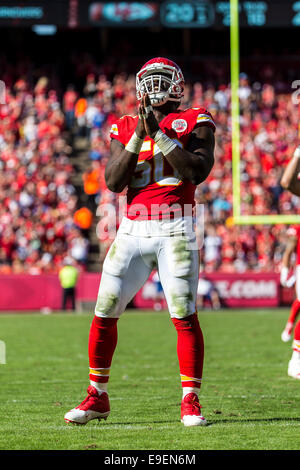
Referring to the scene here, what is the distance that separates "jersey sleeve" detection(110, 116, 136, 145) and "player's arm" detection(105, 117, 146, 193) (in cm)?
8

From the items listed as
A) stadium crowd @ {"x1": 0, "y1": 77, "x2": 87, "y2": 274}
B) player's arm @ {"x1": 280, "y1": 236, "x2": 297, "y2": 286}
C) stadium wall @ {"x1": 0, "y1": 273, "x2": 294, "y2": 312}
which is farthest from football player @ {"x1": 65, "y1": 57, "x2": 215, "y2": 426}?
stadium crowd @ {"x1": 0, "y1": 77, "x2": 87, "y2": 274}

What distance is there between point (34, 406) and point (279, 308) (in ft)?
44.0

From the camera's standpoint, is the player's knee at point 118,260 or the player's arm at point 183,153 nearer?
the player's arm at point 183,153

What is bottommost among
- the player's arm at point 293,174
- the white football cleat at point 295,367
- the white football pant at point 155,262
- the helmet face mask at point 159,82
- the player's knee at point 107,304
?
the white football cleat at point 295,367

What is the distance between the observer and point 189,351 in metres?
4.80

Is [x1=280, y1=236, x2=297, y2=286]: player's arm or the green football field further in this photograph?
[x1=280, y1=236, x2=297, y2=286]: player's arm

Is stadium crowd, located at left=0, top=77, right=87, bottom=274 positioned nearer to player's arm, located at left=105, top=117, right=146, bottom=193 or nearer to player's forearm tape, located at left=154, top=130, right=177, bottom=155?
player's arm, located at left=105, top=117, right=146, bottom=193

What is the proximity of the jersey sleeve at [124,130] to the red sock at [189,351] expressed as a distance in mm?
1089

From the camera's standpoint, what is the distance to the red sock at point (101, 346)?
489 cm

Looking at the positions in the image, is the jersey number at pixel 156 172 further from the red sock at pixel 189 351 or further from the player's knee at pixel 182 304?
the red sock at pixel 189 351

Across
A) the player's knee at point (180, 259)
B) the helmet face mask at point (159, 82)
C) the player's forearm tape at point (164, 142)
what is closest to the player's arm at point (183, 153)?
the player's forearm tape at point (164, 142)

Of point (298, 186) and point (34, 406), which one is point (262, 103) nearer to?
point (298, 186)

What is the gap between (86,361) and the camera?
338 inches

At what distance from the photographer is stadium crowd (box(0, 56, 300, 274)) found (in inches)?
744
